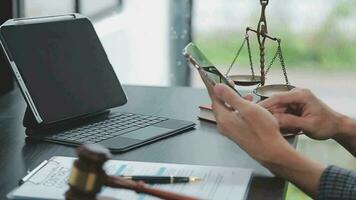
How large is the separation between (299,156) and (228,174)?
0.12 metres

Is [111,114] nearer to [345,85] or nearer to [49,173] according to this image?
[49,173]

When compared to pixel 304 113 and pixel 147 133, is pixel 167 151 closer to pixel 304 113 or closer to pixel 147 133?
pixel 147 133

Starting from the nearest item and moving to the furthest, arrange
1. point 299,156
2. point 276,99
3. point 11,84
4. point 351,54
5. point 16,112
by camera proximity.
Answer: point 299,156
point 276,99
point 16,112
point 11,84
point 351,54

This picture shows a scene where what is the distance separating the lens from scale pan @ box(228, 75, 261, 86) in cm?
151

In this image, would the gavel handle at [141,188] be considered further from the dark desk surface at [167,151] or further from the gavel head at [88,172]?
the dark desk surface at [167,151]

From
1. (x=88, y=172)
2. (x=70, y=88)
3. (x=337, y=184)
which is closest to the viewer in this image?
(x=88, y=172)

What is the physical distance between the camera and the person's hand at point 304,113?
1269 millimetres

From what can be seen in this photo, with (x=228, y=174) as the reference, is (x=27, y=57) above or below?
above

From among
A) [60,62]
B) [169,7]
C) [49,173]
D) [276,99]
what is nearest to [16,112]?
[60,62]

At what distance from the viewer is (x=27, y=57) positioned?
1.35m

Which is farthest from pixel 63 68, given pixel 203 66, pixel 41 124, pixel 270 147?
pixel 270 147

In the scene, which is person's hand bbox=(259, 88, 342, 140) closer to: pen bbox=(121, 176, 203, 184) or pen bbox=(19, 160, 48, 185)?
pen bbox=(121, 176, 203, 184)

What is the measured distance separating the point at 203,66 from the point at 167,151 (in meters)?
0.18

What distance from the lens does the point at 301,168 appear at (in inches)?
41.0
